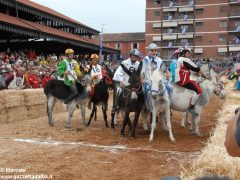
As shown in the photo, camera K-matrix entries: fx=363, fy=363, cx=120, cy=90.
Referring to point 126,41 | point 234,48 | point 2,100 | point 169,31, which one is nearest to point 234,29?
point 234,48

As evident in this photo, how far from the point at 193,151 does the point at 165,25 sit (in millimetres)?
74314

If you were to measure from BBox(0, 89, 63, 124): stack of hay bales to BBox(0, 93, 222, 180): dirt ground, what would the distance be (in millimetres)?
1256

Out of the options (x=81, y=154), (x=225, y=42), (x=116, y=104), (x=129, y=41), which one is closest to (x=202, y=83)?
(x=116, y=104)

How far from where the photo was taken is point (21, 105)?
47.1 feet

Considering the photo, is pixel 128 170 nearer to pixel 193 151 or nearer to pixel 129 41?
pixel 193 151

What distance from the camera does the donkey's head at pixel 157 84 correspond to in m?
9.34

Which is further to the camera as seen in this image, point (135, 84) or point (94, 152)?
point (135, 84)

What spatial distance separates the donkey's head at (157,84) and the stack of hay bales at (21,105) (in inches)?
251

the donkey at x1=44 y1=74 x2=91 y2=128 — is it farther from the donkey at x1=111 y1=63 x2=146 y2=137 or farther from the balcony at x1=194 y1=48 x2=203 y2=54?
the balcony at x1=194 y1=48 x2=203 y2=54

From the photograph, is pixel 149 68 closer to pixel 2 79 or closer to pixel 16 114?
pixel 16 114

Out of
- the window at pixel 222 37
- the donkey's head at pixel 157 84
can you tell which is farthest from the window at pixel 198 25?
the donkey's head at pixel 157 84

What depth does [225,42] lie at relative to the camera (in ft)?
248

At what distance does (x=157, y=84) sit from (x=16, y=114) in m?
6.91

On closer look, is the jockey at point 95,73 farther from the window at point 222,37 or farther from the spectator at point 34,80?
the window at point 222,37
